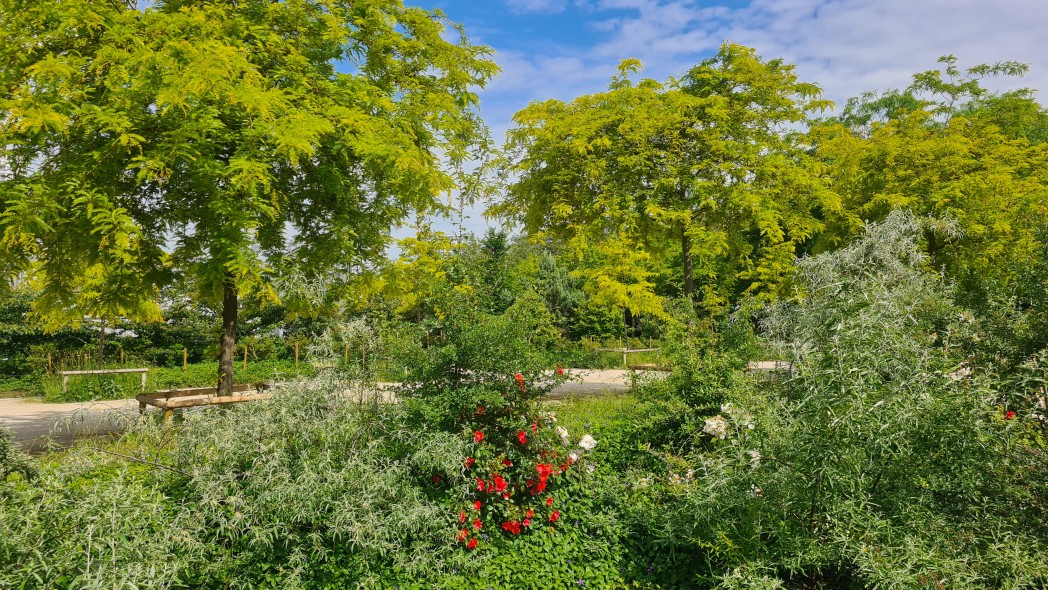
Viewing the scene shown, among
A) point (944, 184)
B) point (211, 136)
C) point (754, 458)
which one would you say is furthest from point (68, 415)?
point (944, 184)

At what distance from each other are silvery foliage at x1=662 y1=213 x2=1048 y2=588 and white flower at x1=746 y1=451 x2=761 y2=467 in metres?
0.07

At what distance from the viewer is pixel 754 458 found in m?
3.92

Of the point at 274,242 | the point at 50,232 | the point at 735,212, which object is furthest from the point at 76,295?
the point at 735,212

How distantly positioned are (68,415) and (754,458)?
11073 millimetres

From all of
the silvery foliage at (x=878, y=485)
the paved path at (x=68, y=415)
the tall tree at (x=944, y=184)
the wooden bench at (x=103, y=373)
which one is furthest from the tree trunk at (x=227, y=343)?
the tall tree at (x=944, y=184)

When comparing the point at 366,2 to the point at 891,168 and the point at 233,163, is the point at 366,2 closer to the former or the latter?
the point at 233,163

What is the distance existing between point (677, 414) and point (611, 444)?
850 millimetres

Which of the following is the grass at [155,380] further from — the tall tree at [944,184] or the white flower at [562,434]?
the tall tree at [944,184]

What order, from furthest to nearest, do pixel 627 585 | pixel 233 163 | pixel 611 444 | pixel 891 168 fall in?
pixel 891 168 < pixel 611 444 < pixel 233 163 < pixel 627 585

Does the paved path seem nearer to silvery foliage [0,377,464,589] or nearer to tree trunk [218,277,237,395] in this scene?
silvery foliage [0,377,464,589]

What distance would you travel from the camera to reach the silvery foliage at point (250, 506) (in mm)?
3152

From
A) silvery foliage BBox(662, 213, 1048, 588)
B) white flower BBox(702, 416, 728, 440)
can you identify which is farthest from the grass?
silvery foliage BBox(662, 213, 1048, 588)

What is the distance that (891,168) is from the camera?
12156mm

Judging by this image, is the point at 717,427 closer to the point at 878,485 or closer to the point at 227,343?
the point at 878,485
